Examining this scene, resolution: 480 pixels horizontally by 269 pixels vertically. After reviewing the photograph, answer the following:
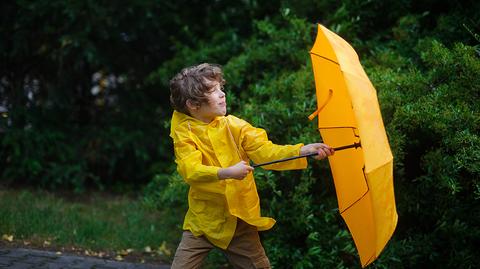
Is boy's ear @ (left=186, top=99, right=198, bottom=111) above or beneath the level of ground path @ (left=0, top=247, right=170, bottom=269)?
above

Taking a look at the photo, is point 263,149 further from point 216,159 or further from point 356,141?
point 356,141

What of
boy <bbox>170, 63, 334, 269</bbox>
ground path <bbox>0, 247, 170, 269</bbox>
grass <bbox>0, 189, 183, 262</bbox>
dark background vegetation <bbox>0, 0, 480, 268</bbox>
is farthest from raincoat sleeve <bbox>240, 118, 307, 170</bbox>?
grass <bbox>0, 189, 183, 262</bbox>

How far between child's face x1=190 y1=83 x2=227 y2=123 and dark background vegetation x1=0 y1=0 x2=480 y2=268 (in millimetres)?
1023

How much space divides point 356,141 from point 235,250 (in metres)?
0.88

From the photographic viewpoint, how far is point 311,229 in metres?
4.07

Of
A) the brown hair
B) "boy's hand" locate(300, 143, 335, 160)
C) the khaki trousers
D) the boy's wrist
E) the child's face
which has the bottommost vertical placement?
the khaki trousers

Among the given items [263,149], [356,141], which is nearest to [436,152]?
[356,141]

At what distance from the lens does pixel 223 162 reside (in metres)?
3.07

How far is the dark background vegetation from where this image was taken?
3.81 meters

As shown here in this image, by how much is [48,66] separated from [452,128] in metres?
4.93

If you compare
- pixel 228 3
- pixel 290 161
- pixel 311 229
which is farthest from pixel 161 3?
pixel 290 161

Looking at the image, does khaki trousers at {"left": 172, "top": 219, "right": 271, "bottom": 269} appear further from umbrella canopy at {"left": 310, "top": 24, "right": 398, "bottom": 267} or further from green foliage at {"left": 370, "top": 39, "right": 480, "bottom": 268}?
green foliage at {"left": 370, "top": 39, "right": 480, "bottom": 268}

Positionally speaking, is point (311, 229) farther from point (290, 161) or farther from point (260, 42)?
point (260, 42)

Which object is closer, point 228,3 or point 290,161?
point 290,161
